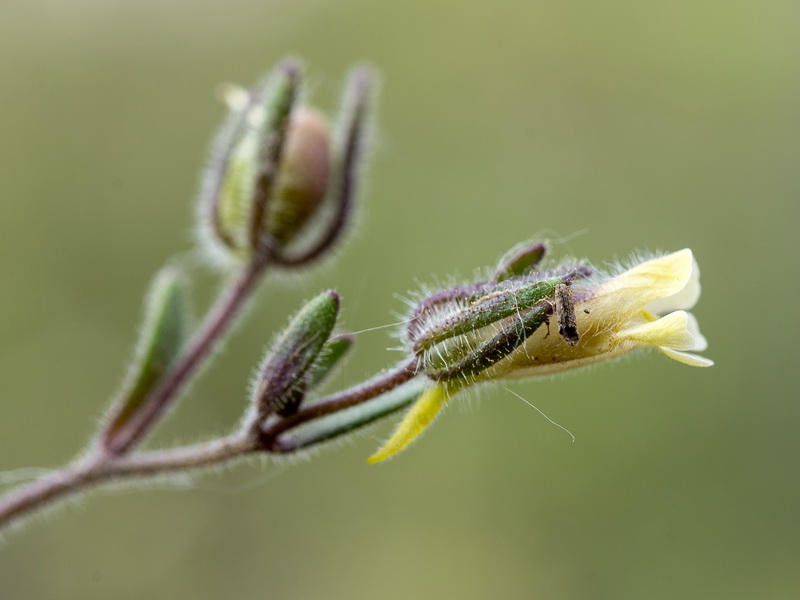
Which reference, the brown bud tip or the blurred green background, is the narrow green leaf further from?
the blurred green background

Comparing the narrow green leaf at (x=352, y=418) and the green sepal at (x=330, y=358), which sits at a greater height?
the green sepal at (x=330, y=358)

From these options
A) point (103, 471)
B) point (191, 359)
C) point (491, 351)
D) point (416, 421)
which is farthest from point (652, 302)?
point (103, 471)

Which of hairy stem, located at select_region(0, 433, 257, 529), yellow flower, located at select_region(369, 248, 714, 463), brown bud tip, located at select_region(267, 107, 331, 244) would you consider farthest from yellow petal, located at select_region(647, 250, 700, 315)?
brown bud tip, located at select_region(267, 107, 331, 244)

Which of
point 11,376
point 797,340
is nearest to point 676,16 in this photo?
point 797,340

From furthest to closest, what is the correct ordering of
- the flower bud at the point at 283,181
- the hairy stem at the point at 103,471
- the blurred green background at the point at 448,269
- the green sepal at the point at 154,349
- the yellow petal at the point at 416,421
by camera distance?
the blurred green background at the point at 448,269 < the flower bud at the point at 283,181 < the green sepal at the point at 154,349 < the hairy stem at the point at 103,471 < the yellow petal at the point at 416,421

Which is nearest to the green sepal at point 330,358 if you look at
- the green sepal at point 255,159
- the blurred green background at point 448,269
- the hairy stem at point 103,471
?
the hairy stem at point 103,471

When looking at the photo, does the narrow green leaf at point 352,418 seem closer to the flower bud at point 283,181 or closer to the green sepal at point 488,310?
the green sepal at point 488,310
